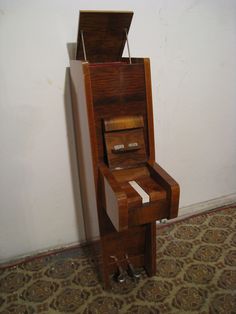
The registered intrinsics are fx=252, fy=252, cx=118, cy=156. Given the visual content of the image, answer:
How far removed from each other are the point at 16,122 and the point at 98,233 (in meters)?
0.73

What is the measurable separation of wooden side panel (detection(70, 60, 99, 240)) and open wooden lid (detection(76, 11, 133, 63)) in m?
0.13

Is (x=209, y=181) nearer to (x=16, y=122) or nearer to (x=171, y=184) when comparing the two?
(x=171, y=184)

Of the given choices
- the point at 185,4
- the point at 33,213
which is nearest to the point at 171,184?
the point at 33,213

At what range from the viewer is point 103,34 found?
47.4 inches

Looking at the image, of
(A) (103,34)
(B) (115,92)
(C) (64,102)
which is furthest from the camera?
(C) (64,102)

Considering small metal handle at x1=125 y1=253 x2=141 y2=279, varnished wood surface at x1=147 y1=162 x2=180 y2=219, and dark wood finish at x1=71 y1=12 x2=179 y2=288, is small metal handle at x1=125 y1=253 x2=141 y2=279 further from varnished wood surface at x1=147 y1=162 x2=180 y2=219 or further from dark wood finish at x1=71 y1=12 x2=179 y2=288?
varnished wood surface at x1=147 y1=162 x2=180 y2=219

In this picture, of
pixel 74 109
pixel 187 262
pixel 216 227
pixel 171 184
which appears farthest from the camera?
pixel 216 227

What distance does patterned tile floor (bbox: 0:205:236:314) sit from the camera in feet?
4.15

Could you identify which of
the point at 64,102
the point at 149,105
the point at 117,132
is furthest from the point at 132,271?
the point at 64,102

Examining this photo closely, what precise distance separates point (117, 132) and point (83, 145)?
10.1 inches

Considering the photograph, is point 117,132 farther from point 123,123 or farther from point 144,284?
point 144,284

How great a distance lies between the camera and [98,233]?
128 cm

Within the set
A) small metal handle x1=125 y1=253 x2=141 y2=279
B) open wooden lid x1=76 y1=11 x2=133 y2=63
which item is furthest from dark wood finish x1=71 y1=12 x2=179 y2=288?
small metal handle x1=125 y1=253 x2=141 y2=279

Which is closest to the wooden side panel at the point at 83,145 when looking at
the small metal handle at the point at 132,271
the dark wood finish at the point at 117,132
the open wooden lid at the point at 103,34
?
the dark wood finish at the point at 117,132
